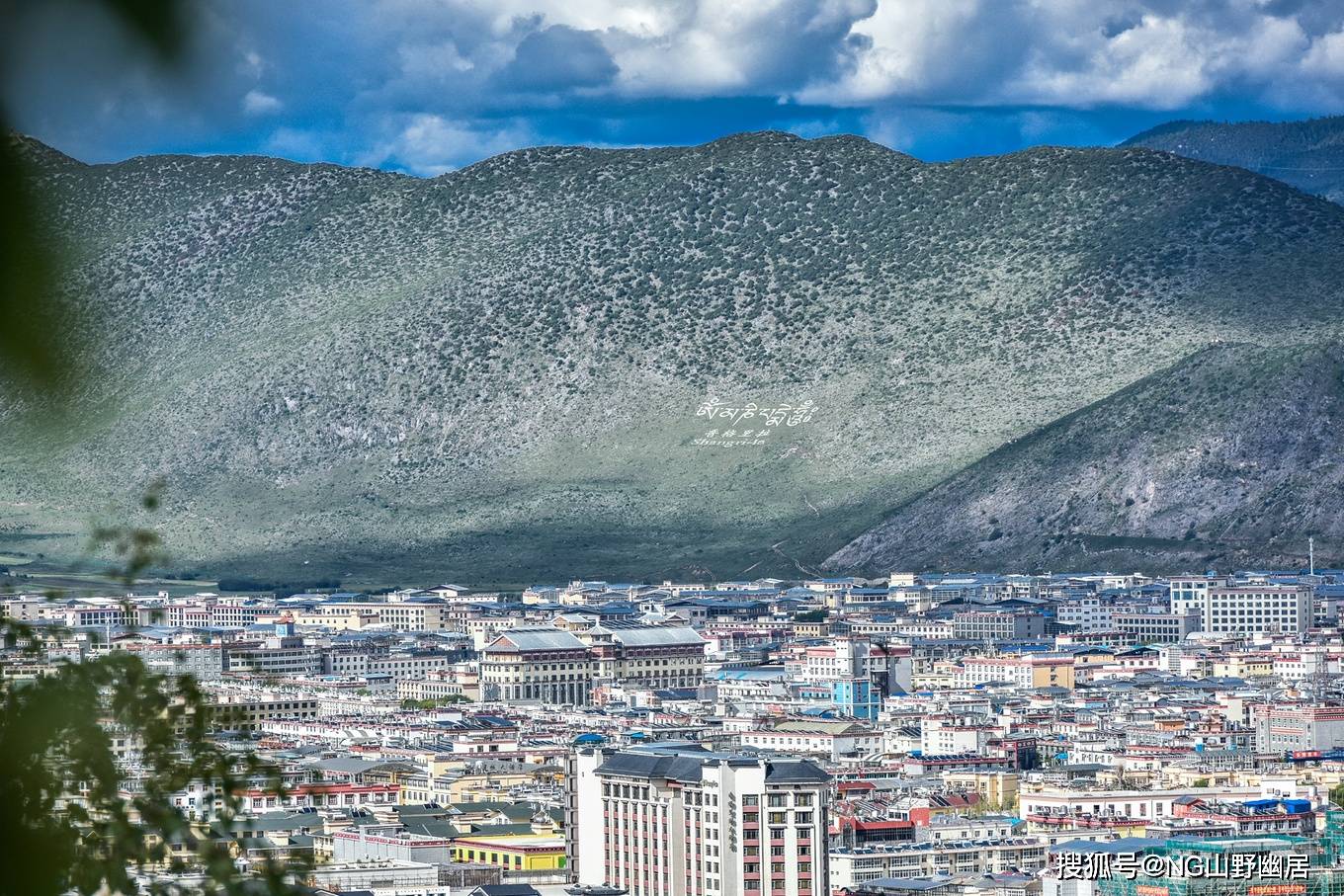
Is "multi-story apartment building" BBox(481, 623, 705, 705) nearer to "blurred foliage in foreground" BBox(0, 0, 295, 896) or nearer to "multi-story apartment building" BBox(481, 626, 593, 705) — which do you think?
"multi-story apartment building" BBox(481, 626, 593, 705)

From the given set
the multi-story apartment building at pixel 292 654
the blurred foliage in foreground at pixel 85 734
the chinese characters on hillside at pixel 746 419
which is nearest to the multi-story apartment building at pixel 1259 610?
the multi-story apartment building at pixel 292 654

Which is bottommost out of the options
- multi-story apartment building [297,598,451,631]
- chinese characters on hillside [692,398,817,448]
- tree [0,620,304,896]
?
tree [0,620,304,896]

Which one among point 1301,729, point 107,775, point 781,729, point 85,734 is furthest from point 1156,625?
point 85,734

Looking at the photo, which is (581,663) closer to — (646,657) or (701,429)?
(646,657)

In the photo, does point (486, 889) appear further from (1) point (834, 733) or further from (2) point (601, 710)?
(2) point (601, 710)

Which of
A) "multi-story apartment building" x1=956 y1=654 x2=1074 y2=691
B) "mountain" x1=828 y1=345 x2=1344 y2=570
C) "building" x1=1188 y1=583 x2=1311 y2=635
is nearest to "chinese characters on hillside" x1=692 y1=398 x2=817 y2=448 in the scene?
"mountain" x1=828 y1=345 x2=1344 y2=570
